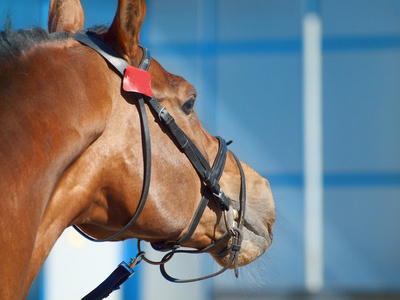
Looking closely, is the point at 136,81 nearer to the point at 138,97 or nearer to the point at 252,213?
the point at 138,97

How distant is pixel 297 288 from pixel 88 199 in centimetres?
367

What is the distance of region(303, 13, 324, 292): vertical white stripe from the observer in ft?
15.1

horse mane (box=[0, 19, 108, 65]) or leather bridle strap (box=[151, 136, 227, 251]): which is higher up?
horse mane (box=[0, 19, 108, 65])

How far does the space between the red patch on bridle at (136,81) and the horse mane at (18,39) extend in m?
0.20

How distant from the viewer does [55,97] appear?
3.84 ft

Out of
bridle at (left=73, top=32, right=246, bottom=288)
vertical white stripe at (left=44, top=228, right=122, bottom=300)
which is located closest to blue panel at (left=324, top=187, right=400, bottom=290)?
vertical white stripe at (left=44, top=228, right=122, bottom=300)

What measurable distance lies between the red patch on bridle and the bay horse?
2 centimetres

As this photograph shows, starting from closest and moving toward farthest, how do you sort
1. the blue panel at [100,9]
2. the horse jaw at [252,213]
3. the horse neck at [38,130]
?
the horse neck at [38,130] → the horse jaw at [252,213] → the blue panel at [100,9]

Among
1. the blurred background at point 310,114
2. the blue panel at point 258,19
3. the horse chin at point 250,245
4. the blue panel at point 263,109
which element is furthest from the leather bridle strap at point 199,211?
the blue panel at point 258,19

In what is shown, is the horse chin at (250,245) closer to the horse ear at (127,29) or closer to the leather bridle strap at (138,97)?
the leather bridle strap at (138,97)

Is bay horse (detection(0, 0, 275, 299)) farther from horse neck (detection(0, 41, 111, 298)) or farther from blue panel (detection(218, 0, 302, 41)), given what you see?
blue panel (detection(218, 0, 302, 41))

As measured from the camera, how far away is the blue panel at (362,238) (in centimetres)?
464

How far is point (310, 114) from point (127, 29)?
3614mm

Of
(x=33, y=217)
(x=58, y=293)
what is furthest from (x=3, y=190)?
(x=58, y=293)
